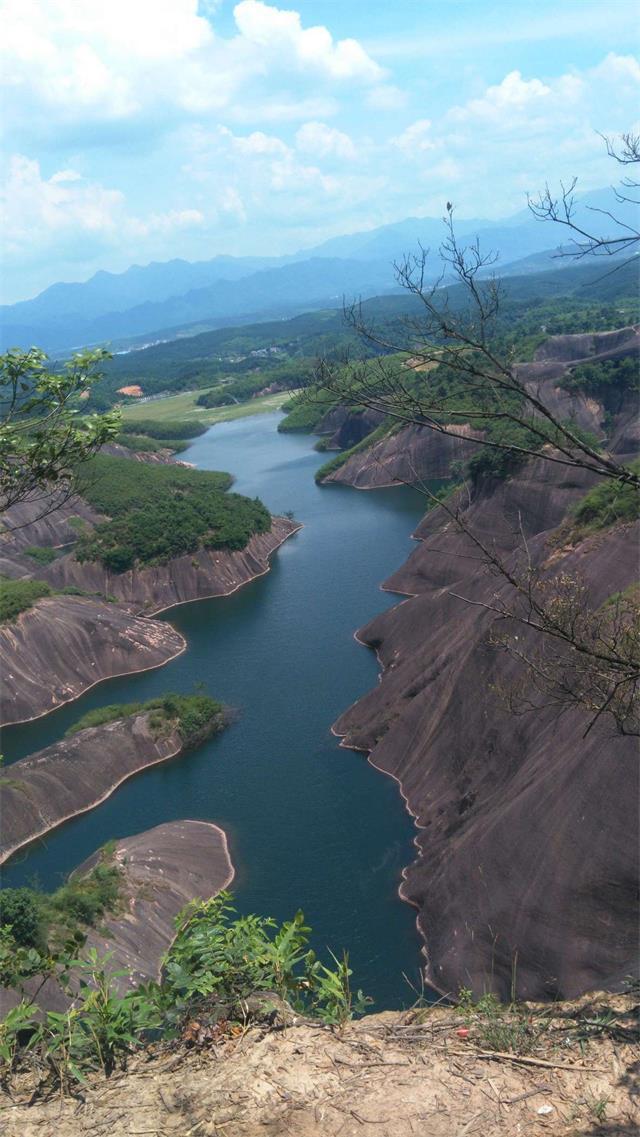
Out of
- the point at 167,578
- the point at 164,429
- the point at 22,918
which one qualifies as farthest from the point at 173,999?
the point at 164,429

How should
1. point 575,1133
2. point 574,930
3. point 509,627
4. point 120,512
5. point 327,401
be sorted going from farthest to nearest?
point 120,512, point 509,627, point 574,930, point 327,401, point 575,1133

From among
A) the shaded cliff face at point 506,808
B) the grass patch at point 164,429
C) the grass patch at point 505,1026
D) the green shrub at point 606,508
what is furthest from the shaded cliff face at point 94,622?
the grass patch at point 164,429

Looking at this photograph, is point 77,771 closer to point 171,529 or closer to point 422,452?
point 171,529

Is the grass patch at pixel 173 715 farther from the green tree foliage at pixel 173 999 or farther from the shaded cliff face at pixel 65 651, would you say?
the green tree foliage at pixel 173 999

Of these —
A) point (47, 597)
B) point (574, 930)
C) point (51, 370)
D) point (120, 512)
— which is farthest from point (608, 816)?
point (120, 512)

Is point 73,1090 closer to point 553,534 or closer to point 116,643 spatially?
point 553,534
